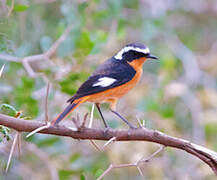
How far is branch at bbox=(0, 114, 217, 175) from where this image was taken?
230cm

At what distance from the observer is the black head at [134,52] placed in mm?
4355

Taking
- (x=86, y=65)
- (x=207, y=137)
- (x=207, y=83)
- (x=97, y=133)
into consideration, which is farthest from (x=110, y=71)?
(x=207, y=83)

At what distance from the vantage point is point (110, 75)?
13.1 ft

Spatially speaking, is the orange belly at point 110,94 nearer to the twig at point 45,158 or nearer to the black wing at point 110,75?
the black wing at point 110,75

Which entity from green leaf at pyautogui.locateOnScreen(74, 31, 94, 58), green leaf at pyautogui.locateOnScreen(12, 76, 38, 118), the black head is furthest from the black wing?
green leaf at pyautogui.locateOnScreen(12, 76, 38, 118)

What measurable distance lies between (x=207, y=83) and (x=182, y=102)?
58cm

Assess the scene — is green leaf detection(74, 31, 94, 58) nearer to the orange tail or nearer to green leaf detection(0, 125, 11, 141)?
the orange tail

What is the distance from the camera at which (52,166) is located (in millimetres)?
4863

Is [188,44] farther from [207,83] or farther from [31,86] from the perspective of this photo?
[31,86]

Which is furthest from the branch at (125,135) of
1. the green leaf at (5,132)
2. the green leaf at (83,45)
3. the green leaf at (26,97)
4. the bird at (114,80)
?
the green leaf at (83,45)

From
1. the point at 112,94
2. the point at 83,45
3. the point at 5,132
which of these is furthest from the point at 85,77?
the point at 5,132

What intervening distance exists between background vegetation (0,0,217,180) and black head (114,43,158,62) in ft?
1.05

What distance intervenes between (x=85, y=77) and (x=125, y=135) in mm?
2095

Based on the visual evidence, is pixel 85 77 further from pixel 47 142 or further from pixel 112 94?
pixel 47 142
